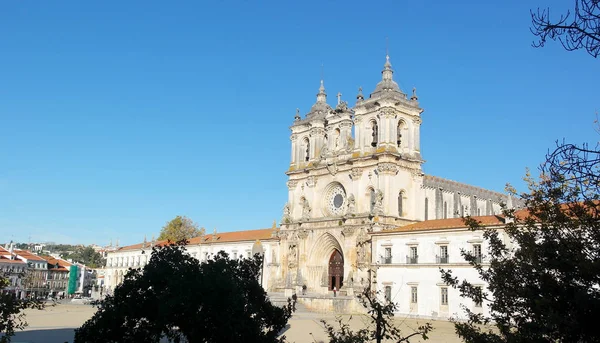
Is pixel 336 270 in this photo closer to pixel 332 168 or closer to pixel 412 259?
pixel 332 168

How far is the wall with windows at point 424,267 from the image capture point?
131 feet

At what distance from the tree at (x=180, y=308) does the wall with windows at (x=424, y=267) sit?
2731 centimetres

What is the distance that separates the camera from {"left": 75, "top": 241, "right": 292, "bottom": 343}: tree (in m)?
13.6

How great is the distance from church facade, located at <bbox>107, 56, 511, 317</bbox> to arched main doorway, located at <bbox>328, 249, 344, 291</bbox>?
0.09 m

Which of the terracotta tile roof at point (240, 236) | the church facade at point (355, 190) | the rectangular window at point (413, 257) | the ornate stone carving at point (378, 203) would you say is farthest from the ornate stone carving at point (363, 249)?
the terracotta tile roof at point (240, 236)

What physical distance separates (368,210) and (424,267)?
967cm

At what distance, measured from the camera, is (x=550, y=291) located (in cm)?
1034

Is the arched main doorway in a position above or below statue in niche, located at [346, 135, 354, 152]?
below

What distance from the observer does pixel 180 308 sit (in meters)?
13.6

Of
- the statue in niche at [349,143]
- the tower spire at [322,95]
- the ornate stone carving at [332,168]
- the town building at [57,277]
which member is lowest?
the town building at [57,277]

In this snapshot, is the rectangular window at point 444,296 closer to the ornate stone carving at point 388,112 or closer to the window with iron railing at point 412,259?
the window with iron railing at point 412,259

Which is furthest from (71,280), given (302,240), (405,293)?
(405,293)

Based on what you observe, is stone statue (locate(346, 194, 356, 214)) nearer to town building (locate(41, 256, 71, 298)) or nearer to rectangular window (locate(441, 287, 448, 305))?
rectangular window (locate(441, 287, 448, 305))

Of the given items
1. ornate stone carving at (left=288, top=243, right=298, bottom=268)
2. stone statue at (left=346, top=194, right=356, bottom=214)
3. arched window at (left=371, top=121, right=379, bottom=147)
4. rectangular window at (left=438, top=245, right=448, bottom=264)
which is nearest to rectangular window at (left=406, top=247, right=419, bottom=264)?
rectangular window at (left=438, top=245, right=448, bottom=264)
